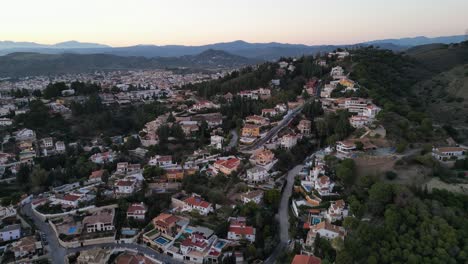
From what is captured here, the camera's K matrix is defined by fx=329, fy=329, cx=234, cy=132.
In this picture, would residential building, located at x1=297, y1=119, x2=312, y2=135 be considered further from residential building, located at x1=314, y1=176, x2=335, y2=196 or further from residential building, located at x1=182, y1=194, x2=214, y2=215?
residential building, located at x1=182, y1=194, x2=214, y2=215

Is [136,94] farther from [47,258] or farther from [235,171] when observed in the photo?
[47,258]

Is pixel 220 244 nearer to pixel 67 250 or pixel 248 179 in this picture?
pixel 248 179

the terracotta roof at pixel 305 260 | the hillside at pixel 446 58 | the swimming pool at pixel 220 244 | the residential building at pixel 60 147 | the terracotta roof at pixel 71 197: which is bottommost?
the swimming pool at pixel 220 244

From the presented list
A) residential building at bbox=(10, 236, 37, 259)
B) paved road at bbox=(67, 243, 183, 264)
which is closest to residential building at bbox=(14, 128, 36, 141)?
residential building at bbox=(10, 236, 37, 259)

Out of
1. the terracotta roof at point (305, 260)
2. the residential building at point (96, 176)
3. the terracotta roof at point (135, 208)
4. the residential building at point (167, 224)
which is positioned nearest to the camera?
the terracotta roof at point (305, 260)

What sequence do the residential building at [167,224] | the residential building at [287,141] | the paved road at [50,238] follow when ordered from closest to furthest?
the paved road at [50,238], the residential building at [167,224], the residential building at [287,141]

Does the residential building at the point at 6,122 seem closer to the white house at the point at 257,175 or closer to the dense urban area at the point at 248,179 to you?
the dense urban area at the point at 248,179

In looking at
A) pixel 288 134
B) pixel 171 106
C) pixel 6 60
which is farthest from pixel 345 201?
A: pixel 6 60

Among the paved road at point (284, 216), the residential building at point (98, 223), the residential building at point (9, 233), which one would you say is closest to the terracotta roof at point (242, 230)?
the paved road at point (284, 216)
